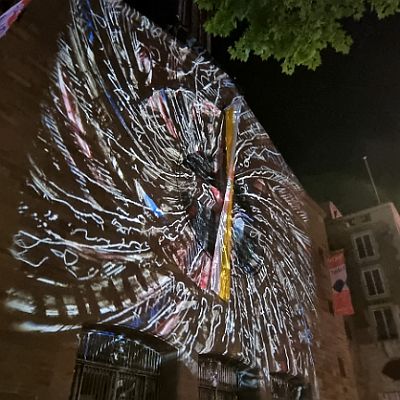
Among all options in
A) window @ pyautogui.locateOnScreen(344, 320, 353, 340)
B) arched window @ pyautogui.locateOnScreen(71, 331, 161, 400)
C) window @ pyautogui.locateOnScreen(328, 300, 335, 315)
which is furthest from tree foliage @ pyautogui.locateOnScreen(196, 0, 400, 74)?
window @ pyautogui.locateOnScreen(344, 320, 353, 340)

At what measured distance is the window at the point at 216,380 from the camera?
688 centimetres

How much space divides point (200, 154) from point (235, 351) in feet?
13.7

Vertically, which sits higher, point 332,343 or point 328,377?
point 332,343

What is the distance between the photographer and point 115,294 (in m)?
5.32

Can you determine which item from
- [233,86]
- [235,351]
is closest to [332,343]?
[235,351]

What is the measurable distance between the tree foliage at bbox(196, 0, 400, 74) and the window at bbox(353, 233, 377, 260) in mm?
12797

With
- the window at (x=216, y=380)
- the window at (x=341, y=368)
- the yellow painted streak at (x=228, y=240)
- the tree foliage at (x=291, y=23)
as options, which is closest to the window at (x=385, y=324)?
the window at (x=341, y=368)

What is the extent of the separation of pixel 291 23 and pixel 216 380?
19.4 ft

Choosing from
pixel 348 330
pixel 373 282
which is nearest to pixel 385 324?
pixel 348 330

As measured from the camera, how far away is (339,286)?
43.5ft

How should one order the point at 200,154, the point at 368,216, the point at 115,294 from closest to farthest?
the point at 115,294
the point at 200,154
the point at 368,216

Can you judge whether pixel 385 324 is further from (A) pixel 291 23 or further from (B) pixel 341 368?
(A) pixel 291 23

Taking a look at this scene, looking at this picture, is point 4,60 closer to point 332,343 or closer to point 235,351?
point 235,351

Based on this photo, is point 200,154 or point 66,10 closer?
point 66,10
